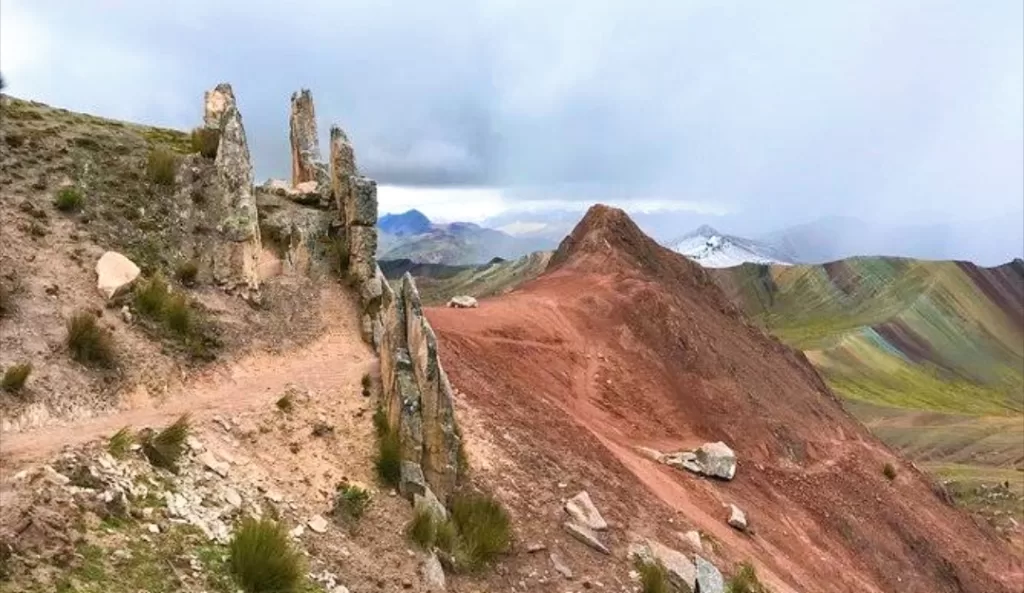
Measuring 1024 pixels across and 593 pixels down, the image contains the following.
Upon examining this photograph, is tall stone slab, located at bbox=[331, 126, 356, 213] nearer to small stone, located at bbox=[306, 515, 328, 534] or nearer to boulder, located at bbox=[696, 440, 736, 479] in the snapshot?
small stone, located at bbox=[306, 515, 328, 534]

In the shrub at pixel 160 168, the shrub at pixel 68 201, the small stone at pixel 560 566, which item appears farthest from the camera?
the shrub at pixel 160 168

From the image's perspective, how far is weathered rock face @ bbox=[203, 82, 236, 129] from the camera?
19959mm

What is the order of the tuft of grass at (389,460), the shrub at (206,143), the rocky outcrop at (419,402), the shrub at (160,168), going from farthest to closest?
the shrub at (206,143) < the shrub at (160,168) < the rocky outcrop at (419,402) < the tuft of grass at (389,460)

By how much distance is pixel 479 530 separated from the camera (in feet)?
46.1

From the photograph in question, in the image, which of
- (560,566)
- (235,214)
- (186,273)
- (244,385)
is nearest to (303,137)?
(235,214)

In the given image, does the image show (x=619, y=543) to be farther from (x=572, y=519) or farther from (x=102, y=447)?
(x=102, y=447)

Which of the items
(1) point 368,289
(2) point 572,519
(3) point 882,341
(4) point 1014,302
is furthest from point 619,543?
(4) point 1014,302

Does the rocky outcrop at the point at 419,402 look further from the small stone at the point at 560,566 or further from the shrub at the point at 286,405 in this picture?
the small stone at the point at 560,566

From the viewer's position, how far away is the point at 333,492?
13102 mm

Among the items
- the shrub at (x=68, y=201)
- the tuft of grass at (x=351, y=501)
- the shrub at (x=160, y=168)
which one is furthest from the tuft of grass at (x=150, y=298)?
the tuft of grass at (x=351, y=501)

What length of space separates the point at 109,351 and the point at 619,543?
10063 millimetres

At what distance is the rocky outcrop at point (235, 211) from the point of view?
1738 cm

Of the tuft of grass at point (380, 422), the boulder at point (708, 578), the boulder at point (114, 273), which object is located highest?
the boulder at point (114, 273)

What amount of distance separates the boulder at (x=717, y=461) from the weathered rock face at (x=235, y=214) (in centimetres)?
1571
